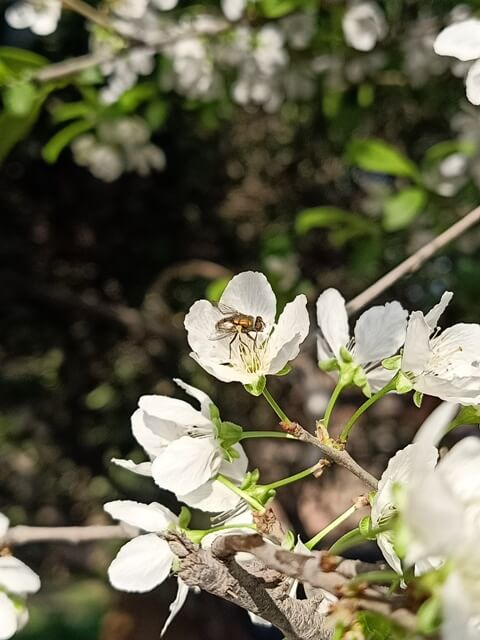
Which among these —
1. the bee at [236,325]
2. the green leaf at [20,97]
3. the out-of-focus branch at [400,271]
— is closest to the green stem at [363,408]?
the bee at [236,325]

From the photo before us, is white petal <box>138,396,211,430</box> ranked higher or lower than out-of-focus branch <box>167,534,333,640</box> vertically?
higher

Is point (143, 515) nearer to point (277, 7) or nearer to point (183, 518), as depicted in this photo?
point (183, 518)

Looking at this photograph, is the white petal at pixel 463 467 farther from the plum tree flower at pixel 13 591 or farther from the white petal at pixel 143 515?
the plum tree flower at pixel 13 591

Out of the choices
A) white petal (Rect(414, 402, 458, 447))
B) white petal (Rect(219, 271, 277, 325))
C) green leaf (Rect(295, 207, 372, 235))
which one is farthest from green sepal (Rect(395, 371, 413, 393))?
green leaf (Rect(295, 207, 372, 235))

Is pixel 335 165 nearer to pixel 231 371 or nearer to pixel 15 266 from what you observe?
pixel 15 266

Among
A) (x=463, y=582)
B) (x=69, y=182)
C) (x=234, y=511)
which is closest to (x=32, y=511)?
(x=69, y=182)

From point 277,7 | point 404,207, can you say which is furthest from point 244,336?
point 404,207

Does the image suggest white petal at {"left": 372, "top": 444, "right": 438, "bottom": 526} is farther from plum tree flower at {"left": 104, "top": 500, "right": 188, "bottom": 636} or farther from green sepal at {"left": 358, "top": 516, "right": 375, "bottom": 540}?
plum tree flower at {"left": 104, "top": 500, "right": 188, "bottom": 636}
